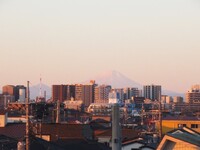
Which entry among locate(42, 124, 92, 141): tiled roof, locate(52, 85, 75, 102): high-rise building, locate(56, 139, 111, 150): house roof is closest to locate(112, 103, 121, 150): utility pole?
locate(56, 139, 111, 150): house roof

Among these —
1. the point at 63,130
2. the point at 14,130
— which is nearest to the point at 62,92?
the point at 14,130

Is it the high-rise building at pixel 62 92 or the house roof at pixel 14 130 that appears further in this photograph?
the high-rise building at pixel 62 92

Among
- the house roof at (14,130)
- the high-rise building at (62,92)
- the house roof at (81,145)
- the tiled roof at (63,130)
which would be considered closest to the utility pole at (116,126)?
the house roof at (81,145)

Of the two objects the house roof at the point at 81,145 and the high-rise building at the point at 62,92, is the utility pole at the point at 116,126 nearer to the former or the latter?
the house roof at the point at 81,145

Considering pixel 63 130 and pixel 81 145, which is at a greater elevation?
pixel 63 130

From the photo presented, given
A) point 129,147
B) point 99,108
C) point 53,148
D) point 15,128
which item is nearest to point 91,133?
point 15,128

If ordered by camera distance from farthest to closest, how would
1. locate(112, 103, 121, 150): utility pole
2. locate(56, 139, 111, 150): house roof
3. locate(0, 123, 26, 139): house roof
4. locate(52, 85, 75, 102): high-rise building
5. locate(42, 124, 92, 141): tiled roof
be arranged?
locate(52, 85, 75, 102): high-rise building < locate(0, 123, 26, 139): house roof < locate(42, 124, 92, 141): tiled roof < locate(56, 139, 111, 150): house roof < locate(112, 103, 121, 150): utility pole

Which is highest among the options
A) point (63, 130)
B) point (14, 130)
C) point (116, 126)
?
point (116, 126)

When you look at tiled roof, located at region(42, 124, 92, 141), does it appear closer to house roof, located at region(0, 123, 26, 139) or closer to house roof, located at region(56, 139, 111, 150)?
house roof, located at region(56, 139, 111, 150)

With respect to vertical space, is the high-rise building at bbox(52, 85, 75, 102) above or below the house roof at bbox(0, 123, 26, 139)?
above

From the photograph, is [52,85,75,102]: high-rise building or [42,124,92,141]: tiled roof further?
[52,85,75,102]: high-rise building

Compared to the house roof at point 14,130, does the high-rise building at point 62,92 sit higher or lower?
higher

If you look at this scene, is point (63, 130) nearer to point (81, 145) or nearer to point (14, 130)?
point (14, 130)

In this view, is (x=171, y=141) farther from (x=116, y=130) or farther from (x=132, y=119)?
(x=132, y=119)
